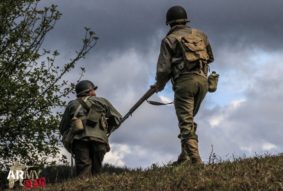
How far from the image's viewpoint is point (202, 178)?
8.28 meters

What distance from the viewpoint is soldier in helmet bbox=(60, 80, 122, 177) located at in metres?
12.0

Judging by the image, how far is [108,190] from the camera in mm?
9008

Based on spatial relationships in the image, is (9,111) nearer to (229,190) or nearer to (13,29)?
(13,29)

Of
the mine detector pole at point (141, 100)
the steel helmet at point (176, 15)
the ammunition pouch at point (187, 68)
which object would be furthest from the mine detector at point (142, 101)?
the steel helmet at point (176, 15)

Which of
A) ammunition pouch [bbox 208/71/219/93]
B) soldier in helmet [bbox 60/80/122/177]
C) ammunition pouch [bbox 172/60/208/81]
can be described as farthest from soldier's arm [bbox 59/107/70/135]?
ammunition pouch [bbox 208/71/219/93]

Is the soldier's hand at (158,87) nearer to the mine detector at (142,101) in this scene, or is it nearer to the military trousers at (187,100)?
the mine detector at (142,101)

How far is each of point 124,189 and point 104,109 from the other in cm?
354

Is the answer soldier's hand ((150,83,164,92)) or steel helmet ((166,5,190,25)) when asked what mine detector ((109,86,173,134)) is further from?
steel helmet ((166,5,190,25))

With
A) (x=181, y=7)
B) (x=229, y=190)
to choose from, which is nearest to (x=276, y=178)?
(x=229, y=190)

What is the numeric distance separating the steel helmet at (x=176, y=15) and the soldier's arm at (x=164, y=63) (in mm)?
398

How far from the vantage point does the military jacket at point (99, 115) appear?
12.0 metres

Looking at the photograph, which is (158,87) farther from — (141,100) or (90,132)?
(90,132)

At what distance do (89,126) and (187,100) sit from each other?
2275mm

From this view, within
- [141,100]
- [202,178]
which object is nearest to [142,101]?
[141,100]
